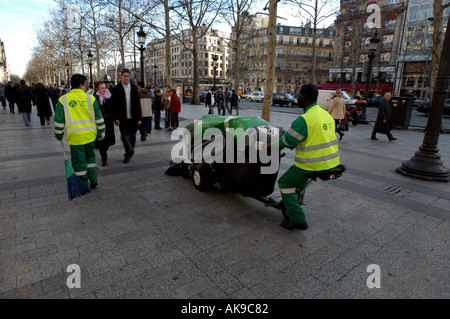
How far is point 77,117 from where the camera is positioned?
13.4ft

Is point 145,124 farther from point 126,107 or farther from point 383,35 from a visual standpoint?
A: point 383,35

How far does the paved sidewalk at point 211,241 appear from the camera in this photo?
7.77 ft

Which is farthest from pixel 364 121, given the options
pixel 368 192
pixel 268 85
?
pixel 368 192

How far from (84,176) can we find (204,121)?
2016 millimetres

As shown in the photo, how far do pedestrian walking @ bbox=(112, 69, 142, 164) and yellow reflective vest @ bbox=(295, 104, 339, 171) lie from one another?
3.99 m

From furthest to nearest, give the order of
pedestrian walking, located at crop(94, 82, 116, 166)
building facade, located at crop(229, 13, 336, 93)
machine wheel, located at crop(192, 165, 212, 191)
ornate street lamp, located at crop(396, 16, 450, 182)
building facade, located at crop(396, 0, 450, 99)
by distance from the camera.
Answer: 1. building facade, located at crop(229, 13, 336, 93)
2. building facade, located at crop(396, 0, 450, 99)
3. pedestrian walking, located at crop(94, 82, 116, 166)
4. ornate street lamp, located at crop(396, 16, 450, 182)
5. machine wheel, located at crop(192, 165, 212, 191)

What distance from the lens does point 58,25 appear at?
39156 mm

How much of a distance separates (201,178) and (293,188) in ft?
5.40

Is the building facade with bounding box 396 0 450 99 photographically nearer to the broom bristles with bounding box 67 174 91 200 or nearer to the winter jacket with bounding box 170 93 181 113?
the winter jacket with bounding box 170 93 181 113

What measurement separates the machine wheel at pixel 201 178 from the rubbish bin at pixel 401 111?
1208cm

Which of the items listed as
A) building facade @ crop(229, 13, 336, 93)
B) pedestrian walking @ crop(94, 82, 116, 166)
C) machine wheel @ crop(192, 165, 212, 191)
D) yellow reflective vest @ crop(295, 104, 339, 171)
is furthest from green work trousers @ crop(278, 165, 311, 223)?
building facade @ crop(229, 13, 336, 93)

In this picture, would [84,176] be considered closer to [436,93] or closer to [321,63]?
[436,93]

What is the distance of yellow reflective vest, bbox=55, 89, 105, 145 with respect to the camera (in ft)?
13.1

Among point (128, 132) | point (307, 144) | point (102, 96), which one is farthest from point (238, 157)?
point (102, 96)
